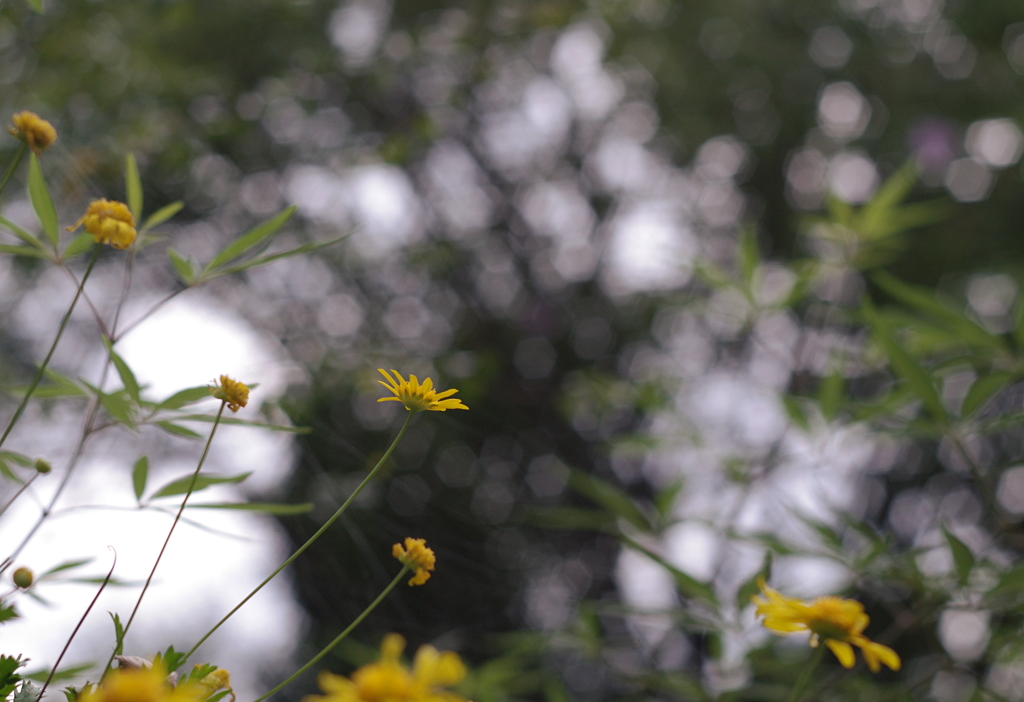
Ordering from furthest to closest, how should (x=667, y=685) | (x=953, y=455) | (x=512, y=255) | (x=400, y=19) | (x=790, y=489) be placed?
(x=512, y=255) < (x=400, y=19) < (x=953, y=455) < (x=790, y=489) < (x=667, y=685)

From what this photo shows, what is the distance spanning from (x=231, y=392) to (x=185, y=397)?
7 cm

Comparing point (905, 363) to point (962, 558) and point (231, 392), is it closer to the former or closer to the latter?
point (962, 558)

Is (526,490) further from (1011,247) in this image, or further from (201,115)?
(1011,247)

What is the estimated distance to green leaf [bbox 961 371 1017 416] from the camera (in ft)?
1.30

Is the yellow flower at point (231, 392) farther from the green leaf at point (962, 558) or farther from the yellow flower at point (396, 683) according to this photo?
the green leaf at point (962, 558)

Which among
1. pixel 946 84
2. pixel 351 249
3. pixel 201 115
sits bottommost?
pixel 351 249

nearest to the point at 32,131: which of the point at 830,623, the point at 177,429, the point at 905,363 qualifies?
the point at 177,429

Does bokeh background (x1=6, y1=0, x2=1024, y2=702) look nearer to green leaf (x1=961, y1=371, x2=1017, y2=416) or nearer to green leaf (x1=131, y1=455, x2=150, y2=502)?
green leaf (x1=961, y1=371, x2=1017, y2=416)

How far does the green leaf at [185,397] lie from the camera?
279mm

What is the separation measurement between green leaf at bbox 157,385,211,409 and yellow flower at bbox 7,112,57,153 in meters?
0.10

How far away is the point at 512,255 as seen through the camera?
5.04 feet

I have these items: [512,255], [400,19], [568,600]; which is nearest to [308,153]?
[400,19]

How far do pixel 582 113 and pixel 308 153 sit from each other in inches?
25.6

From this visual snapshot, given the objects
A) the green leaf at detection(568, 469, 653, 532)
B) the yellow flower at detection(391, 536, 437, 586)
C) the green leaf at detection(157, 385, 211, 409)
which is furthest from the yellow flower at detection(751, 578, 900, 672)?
the green leaf at detection(568, 469, 653, 532)
